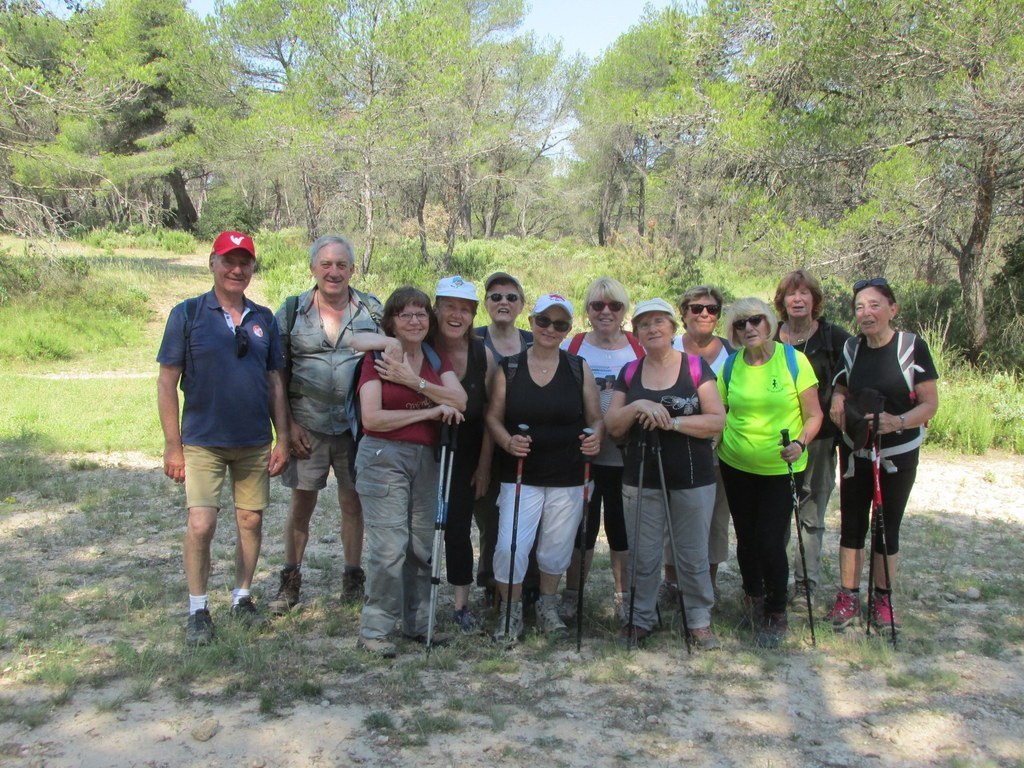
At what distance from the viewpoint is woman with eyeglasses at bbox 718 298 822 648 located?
4.29m

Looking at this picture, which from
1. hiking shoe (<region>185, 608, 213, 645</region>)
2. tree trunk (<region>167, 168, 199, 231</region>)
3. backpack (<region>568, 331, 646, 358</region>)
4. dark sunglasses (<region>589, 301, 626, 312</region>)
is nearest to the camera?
hiking shoe (<region>185, 608, 213, 645</region>)

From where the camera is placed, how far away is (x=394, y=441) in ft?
13.4

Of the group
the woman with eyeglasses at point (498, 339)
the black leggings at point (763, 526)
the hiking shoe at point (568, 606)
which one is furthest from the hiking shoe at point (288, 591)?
the black leggings at point (763, 526)

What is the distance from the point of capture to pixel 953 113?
11258mm

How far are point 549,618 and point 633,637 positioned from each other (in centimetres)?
44

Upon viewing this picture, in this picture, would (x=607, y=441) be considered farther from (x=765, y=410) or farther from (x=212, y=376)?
(x=212, y=376)

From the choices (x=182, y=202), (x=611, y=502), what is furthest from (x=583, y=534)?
(x=182, y=202)

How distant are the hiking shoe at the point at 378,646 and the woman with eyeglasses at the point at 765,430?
1.89m

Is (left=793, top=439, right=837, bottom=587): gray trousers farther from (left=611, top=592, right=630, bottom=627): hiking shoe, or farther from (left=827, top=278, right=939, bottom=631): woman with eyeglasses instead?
(left=611, top=592, right=630, bottom=627): hiking shoe

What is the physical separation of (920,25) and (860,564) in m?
9.59

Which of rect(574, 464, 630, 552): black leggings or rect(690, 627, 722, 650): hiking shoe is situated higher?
rect(574, 464, 630, 552): black leggings

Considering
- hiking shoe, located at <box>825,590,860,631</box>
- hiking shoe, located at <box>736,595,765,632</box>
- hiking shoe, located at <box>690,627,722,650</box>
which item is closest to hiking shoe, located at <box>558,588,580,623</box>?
A: hiking shoe, located at <box>690,627,722,650</box>

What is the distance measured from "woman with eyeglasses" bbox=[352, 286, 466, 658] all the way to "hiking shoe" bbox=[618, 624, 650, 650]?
97cm

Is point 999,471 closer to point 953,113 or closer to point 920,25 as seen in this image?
point 953,113
